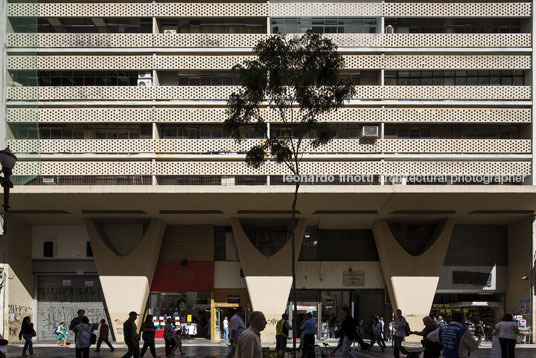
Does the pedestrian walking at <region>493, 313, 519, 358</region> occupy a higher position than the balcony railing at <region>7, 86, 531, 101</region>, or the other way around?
the balcony railing at <region>7, 86, 531, 101</region>

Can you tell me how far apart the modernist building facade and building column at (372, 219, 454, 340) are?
75 millimetres

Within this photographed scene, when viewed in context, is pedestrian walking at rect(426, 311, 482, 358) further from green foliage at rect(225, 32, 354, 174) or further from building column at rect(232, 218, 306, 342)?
building column at rect(232, 218, 306, 342)

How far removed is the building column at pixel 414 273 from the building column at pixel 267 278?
547cm

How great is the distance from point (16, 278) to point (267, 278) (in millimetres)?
13375

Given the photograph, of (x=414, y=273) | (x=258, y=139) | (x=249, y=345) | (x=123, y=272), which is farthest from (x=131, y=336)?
(x=414, y=273)

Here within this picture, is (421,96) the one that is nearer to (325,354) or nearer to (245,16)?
(245,16)

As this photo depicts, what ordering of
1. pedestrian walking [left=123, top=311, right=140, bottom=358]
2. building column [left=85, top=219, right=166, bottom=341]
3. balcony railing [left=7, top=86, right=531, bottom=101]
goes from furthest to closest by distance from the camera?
1. building column [left=85, top=219, right=166, bottom=341]
2. balcony railing [left=7, top=86, right=531, bottom=101]
3. pedestrian walking [left=123, top=311, right=140, bottom=358]

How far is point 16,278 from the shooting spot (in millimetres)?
38375

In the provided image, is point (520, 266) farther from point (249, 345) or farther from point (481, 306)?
point (249, 345)

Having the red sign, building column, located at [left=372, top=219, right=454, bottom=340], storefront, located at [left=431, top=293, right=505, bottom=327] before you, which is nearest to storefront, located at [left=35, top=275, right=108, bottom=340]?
the red sign

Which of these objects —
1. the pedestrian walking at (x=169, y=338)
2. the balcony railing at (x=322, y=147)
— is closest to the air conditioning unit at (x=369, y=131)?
the balcony railing at (x=322, y=147)

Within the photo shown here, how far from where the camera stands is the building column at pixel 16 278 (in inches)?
1478

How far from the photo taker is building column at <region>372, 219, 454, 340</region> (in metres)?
37.8

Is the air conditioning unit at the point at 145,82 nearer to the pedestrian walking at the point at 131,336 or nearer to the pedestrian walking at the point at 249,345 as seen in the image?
the pedestrian walking at the point at 131,336
